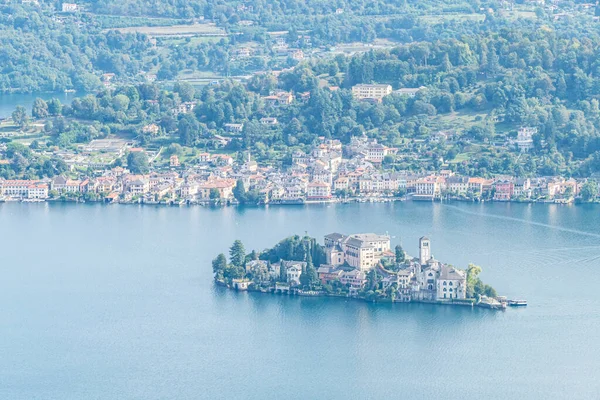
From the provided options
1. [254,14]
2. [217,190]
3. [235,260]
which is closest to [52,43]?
[254,14]

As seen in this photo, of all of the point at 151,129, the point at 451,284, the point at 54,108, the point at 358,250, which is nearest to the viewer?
the point at 451,284

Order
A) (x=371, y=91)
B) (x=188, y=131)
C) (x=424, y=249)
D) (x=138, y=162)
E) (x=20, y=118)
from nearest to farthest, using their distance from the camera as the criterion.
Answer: (x=424, y=249)
(x=138, y=162)
(x=188, y=131)
(x=20, y=118)
(x=371, y=91)

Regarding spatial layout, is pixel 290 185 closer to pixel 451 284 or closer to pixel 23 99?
pixel 451 284

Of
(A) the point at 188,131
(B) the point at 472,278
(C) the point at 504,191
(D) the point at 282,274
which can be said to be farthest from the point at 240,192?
(B) the point at 472,278

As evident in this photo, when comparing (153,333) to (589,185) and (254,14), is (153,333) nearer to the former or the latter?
(589,185)

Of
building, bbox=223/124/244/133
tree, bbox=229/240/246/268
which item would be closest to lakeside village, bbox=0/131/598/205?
building, bbox=223/124/244/133

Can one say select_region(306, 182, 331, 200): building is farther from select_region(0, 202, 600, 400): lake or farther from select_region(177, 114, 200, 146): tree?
select_region(177, 114, 200, 146): tree

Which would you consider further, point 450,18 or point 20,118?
point 450,18
